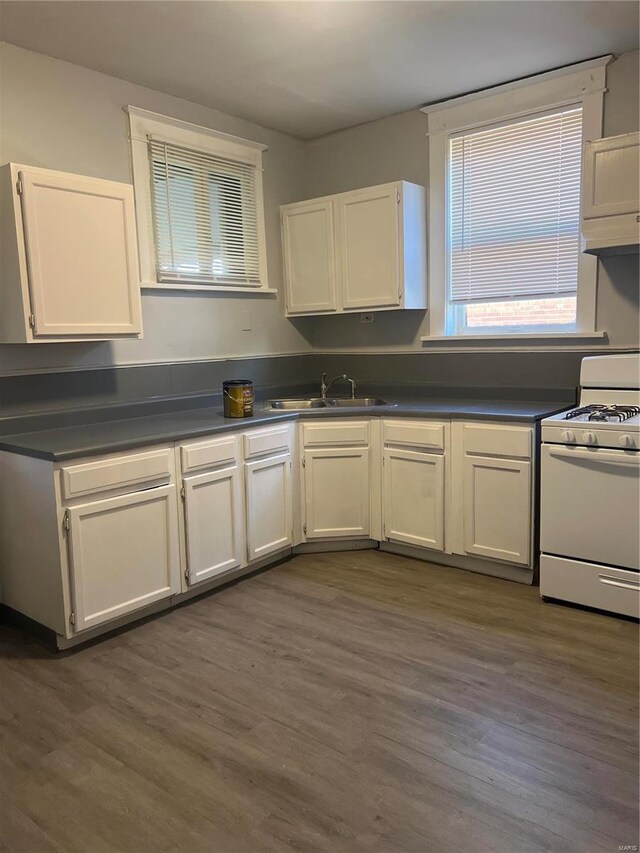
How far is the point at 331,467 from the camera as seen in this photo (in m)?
3.75

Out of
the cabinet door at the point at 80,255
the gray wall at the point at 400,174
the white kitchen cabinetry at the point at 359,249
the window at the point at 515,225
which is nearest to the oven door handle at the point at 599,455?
the gray wall at the point at 400,174

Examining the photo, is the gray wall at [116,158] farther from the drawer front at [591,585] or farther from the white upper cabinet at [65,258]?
the drawer front at [591,585]

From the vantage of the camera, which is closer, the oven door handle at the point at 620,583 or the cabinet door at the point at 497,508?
the oven door handle at the point at 620,583

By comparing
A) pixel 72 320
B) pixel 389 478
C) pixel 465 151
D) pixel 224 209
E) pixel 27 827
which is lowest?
pixel 27 827

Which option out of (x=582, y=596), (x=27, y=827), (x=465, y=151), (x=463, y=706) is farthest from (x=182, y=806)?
(x=465, y=151)

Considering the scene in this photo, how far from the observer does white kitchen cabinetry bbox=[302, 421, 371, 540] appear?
3.72 metres

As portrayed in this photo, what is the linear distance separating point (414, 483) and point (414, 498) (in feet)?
0.28

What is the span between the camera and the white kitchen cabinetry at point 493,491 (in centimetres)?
319

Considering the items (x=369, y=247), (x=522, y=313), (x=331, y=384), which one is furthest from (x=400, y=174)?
(x=331, y=384)

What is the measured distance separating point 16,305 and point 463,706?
2366 millimetres

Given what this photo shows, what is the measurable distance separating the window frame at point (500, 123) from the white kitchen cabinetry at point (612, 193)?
44cm

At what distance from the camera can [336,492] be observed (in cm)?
377

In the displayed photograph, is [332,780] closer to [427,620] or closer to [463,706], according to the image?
[463,706]

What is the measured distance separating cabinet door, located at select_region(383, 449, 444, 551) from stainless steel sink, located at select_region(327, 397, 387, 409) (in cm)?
58
